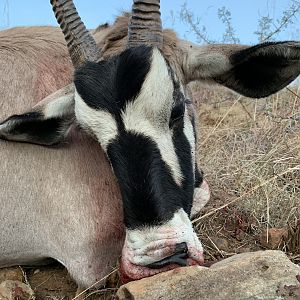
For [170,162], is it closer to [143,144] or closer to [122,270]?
[143,144]

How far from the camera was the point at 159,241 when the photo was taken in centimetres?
307

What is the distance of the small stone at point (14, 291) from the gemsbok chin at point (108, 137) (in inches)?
7.9

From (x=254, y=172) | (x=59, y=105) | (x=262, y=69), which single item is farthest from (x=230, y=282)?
(x=254, y=172)

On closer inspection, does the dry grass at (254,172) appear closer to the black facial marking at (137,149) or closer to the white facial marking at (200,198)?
the white facial marking at (200,198)

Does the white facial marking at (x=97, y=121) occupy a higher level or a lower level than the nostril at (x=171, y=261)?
higher

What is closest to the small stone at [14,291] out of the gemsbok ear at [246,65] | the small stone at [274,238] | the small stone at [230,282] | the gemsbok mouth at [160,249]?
the gemsbok mouth at [160,249]

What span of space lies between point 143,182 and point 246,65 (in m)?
1.23

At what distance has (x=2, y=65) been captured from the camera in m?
4.32

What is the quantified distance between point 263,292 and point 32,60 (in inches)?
91.5

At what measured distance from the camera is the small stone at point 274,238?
4172 mm

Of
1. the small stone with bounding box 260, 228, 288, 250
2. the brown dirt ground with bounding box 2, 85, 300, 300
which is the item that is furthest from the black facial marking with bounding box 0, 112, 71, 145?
the small stone with bounding box 260, 228, 288, 250

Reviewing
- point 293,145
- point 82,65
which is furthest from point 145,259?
point 293,145

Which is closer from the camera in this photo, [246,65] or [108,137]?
[108,137]

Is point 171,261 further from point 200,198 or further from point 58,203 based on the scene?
point 200,198
